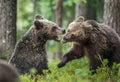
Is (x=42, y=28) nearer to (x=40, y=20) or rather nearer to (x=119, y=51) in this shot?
(x=40, y=20)

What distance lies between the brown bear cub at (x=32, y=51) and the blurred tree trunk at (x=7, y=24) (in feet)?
6.40

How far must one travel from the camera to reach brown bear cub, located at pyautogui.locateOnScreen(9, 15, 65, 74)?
11203mm

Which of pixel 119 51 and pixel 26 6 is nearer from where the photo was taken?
pixel 119 51

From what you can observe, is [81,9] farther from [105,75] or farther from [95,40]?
[105,75]

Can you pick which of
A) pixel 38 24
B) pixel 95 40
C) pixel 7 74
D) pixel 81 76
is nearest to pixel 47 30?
pixel 38 24

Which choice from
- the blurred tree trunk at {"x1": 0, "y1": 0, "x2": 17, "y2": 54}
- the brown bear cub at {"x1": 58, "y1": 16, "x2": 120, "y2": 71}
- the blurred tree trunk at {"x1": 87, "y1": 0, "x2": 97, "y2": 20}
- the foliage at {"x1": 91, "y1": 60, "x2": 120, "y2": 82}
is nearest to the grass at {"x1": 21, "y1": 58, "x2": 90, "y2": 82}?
the foliage at {"x1": 91, "y1": 60, "x2": 120, "y2": 82}

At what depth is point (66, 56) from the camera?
11.7 m

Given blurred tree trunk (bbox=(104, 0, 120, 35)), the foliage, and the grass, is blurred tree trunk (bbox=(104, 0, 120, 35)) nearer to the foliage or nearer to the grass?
the grass

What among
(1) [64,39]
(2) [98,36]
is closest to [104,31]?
(2) [98,36]

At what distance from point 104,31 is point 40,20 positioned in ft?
5.12

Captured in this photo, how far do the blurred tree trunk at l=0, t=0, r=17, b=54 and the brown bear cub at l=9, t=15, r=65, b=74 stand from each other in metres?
1.95

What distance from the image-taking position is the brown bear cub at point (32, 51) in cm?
1120

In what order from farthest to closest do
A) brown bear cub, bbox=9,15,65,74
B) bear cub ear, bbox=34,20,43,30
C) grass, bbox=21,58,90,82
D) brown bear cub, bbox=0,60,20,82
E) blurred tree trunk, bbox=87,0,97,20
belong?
1. blurred tree trunk, bbox=87,0,97,20
2. bear cub ear, bbox=34,20,43,30
3. brown bear cub, bbox=9,15,65,74
4. grass, bbox=21,58,90,82
5. brown bear cub, bbox=0,60,20,82

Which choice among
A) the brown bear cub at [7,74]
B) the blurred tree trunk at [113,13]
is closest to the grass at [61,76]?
the blurred tree trunk at [113,13]
